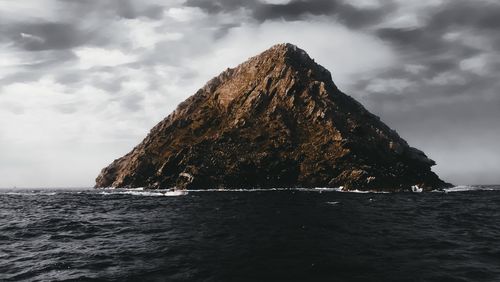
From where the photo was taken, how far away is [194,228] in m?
35.2

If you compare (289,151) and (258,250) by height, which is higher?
(289,151)

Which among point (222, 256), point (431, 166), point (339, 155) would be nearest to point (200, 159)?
point (339, 155)

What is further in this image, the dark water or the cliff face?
the cliff face

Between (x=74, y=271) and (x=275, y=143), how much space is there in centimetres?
14762

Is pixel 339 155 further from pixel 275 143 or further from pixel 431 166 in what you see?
pixel 431 166

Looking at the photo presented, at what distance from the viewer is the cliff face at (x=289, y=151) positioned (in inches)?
5792

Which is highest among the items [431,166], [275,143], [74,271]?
[275,143]

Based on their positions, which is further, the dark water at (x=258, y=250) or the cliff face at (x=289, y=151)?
the cliff face at (x=289, y=151)

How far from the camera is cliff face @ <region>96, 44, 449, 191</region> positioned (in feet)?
483

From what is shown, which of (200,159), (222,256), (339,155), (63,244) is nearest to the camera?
(222,256)

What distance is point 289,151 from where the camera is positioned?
536ft

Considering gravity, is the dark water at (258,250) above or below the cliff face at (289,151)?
below

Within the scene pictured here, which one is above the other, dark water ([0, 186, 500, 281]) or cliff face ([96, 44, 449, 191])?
cliff face ([96, 44, 449, 191])

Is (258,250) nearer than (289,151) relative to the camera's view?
Yes
